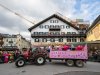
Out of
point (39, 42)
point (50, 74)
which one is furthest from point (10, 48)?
point (50, 74)

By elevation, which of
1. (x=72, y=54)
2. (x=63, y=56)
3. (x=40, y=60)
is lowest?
(x=40, y=60)

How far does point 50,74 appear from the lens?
46.6 ft

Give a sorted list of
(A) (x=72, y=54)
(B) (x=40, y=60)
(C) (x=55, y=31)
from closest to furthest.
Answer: (A) (x=72, y=54) < (B) (x=40, y=60) < (C) (x=55, y=31)

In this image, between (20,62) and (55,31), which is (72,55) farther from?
(55,31)

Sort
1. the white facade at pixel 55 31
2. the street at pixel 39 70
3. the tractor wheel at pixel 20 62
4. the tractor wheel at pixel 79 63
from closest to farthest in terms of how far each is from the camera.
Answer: the street at pixel 39 70
the tractor wheel at pixel 20 62
the tractor wheel at pixel 79 63
the white facade at pixel 55 31

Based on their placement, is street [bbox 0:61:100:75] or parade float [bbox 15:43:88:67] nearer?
street [bbox 0:61:100:75]

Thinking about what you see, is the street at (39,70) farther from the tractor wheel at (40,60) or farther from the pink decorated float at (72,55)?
the tractor wheel at (40,60)

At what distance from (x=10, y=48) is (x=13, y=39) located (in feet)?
44.6

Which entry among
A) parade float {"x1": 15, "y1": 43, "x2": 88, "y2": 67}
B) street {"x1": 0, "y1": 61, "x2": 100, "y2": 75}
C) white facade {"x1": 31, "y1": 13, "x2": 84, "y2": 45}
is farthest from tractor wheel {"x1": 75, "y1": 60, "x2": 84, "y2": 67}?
white facade {"x1": 31, "y1": 13, "x2": 84, "y2": 45}

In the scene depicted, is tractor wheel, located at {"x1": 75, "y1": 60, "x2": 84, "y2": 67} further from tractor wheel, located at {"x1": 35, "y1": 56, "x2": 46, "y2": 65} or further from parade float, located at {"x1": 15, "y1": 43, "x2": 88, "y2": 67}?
tractor wheel, located at {"x1": 35, "y1": 56, "x2": 46, "y2": 65}

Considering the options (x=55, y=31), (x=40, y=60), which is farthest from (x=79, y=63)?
(x=55, y=31)

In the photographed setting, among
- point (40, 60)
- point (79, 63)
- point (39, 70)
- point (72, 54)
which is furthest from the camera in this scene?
point (40, 60)

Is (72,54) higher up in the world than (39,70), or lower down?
higher up

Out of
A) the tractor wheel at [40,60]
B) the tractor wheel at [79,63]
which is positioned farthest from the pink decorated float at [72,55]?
the tractor wheel at [40,60]
